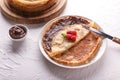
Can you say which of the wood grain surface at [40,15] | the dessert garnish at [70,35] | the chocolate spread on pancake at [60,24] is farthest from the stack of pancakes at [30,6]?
the dessert garnish at [70,35]

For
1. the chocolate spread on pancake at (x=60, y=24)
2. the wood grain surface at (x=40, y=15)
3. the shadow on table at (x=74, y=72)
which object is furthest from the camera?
the wood grain surface at (x=40, y=15)

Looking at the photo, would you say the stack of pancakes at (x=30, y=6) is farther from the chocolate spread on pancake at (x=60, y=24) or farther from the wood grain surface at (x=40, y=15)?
the chocolate spread on pancake at (x=60, y=24)

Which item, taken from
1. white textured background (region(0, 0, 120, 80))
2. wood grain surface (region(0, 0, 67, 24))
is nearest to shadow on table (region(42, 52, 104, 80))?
white textured background (region(0, 0, 120, 80))

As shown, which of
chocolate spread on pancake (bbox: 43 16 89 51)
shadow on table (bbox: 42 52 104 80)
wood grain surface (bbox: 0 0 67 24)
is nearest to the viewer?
shadow on table (bbox: 42 52 104 80)

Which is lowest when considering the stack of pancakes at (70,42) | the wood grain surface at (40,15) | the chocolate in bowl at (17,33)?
the stack of pancakes at (70,42)

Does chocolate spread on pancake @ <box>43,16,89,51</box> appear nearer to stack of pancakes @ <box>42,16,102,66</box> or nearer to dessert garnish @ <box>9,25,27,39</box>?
stack of pancakes @ <box>42,16,102,66</box>

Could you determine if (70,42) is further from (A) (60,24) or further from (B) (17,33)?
(B) (17,33)
